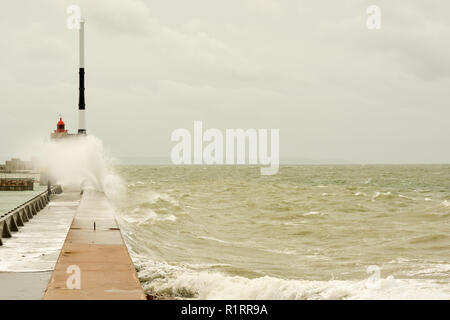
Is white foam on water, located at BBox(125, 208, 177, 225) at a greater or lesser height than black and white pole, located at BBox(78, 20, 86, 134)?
lesser

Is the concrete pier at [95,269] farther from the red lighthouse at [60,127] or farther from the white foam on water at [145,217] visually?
the red lighthouse at [60,127]

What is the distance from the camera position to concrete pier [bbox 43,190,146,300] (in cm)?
766

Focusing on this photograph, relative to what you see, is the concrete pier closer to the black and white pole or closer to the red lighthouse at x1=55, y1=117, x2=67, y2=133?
the red lighthouse at x1=55, y1=117, x2=67, y2=133

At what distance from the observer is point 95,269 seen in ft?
30.6

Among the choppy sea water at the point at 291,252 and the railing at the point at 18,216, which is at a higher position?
the railing at the point at 18,216

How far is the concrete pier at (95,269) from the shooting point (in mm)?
7656

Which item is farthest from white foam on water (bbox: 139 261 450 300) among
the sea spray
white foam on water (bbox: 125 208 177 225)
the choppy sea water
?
the sea spray

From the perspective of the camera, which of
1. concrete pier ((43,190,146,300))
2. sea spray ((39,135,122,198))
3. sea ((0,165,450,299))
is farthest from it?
sea spray ((39,135,122,198))

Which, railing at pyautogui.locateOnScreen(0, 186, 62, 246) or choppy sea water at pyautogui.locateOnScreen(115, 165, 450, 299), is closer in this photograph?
choppy sea water at pyautogui.locateOnScreen(115, 165, 450, 299)

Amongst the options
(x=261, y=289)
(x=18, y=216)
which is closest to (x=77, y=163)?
(x=18, y=216)

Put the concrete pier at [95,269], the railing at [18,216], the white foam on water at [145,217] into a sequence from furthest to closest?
1. the white foam on water at [145,217]
2. the railing at [18,216]
3. the concrete pier at [95,269]

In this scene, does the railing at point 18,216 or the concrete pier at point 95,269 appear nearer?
the concrete pier at point 95,269

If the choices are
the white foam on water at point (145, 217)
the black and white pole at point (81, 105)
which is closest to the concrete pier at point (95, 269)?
the white foam on water at point (145, 217)
